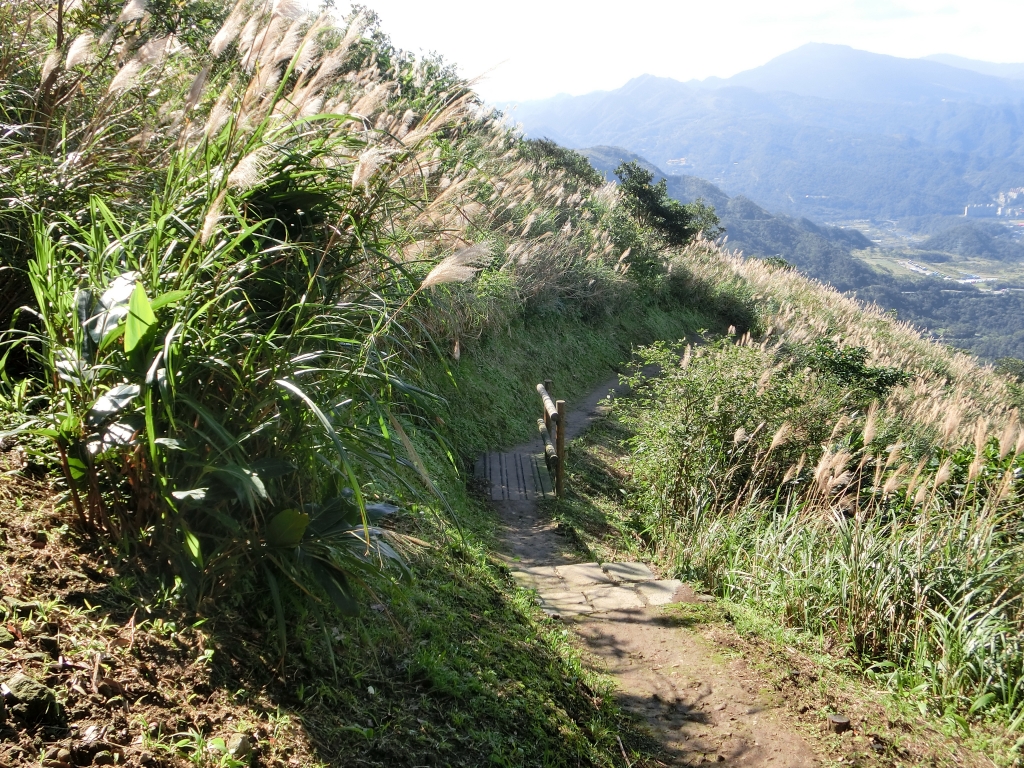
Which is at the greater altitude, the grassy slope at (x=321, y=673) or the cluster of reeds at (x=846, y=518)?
the grassy slope at (x=321, y=673)

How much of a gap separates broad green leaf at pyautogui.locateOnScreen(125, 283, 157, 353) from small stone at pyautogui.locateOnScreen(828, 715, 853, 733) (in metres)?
3.49

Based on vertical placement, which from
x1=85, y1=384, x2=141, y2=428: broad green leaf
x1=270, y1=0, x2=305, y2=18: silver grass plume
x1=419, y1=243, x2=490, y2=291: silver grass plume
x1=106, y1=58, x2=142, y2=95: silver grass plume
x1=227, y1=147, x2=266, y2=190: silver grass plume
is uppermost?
x1=270, y1=0, x2=305, y2=18: silver grass plume

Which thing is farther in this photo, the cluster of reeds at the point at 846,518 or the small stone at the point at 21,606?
the cluster of reeds at the point at 846,518

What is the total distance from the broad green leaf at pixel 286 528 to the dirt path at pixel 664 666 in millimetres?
1956

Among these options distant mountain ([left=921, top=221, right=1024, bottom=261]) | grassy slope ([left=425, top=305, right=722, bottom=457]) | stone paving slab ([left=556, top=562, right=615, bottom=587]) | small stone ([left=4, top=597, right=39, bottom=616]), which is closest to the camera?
small stone ([left=4, top=597, right=39, bottom=616])

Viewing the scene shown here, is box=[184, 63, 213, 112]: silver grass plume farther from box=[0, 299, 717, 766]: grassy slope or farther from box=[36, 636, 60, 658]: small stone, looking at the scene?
box=[36, 636, 60, 658]: small stone

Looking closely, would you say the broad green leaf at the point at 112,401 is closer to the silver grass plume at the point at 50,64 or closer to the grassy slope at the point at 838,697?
the silver grass plume at the point at 50,64

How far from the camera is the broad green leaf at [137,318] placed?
6.61ft

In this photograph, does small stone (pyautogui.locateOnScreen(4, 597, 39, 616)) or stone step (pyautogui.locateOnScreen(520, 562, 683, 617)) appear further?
stone step (pyautogui.locateOnScreen(520, 562, 683, 617))

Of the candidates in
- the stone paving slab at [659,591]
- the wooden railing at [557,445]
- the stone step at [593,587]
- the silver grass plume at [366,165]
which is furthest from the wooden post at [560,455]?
the silver grass plume at [366,165]

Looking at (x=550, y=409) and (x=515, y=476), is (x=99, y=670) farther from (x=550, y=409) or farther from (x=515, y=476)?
(x=550, y=409)

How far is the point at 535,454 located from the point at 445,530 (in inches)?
141

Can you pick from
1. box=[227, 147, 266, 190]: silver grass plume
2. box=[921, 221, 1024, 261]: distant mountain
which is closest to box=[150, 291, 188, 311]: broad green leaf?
box=[227, 147, 266, 190]: silver grass plume

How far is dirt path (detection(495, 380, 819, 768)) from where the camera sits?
327cm
